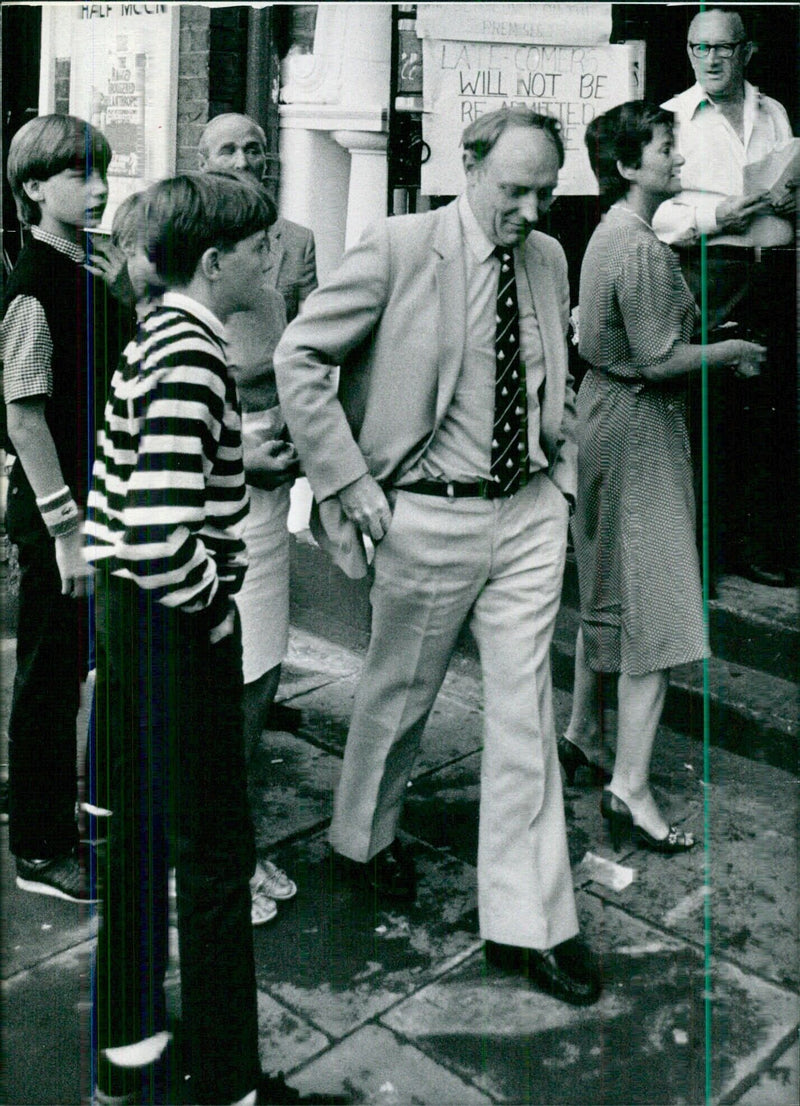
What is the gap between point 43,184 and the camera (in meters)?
3.40

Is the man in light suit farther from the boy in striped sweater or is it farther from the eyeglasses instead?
the eyeglasses

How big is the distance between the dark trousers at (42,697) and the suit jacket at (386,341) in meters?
0.82

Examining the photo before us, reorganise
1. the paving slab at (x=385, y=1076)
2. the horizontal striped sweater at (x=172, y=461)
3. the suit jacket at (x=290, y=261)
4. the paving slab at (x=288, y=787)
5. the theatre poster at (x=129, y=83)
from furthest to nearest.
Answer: the theatre poster at (x=129, y=83) → the suit jacket at (x=290, y=261) → the paving slab at (x=288, y=787) → the paving slab at (x=385, y=1076) → the horizontal striped sweater at (x=172, y=461)

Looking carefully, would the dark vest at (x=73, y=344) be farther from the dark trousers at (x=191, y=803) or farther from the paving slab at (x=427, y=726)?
the paving slab at (x=427, y=726)

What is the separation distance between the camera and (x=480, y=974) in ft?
10.7

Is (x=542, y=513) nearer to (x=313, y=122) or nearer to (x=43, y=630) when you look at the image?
(x=43, y=630)

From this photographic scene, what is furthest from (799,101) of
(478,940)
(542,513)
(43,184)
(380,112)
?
(478,940)

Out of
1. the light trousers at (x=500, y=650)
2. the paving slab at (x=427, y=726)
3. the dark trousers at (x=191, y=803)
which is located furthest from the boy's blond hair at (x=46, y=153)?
the paving slab at (x=427, y=726)

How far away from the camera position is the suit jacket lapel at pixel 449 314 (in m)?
3.17

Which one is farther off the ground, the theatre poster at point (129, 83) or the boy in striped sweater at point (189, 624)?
the theatre poster at point (129, 83)

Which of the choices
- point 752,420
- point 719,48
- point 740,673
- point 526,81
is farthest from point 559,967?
point 526,81

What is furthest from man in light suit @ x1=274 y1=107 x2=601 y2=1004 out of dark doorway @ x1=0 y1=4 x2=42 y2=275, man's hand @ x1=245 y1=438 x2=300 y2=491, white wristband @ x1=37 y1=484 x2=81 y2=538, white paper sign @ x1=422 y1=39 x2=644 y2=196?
dark doorway @ x1=0 y1=4 x2=42 y2=275

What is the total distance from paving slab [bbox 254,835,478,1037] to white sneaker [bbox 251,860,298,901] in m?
0.03

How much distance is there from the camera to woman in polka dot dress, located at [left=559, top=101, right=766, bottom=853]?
3.66 metres
